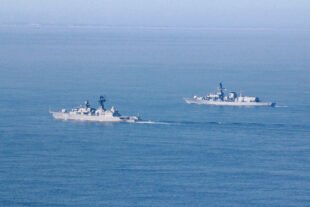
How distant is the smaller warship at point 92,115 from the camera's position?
342ft

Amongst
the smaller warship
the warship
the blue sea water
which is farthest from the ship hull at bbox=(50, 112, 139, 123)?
the warship

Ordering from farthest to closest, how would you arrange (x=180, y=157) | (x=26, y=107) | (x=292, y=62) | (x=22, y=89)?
1. (x=292, y=62)
2. (x=22, y=89)
3. (x=26, y=107)
4. (x=180, y=157)

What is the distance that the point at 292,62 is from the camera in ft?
645

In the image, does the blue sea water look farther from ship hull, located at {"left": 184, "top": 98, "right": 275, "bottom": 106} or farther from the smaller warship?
the smaller warship

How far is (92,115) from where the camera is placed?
106188 millimetres

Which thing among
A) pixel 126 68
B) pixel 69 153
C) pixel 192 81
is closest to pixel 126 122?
pixel 69 153

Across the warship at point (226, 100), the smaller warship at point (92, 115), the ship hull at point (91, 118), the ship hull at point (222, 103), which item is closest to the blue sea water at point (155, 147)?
the ship hull at point (222, 103)

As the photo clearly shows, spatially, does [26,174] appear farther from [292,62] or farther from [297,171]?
[292,62]

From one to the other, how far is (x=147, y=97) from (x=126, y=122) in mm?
20133

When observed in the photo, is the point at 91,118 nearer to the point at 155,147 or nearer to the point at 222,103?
the point at 155,147

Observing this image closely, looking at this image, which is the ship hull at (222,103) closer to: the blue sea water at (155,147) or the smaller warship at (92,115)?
the blue sea water at (155,147)

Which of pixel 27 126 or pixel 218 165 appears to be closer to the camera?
pixel 218 165

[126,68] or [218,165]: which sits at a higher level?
[126,68]

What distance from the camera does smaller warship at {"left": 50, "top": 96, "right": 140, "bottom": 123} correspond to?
104 metres
